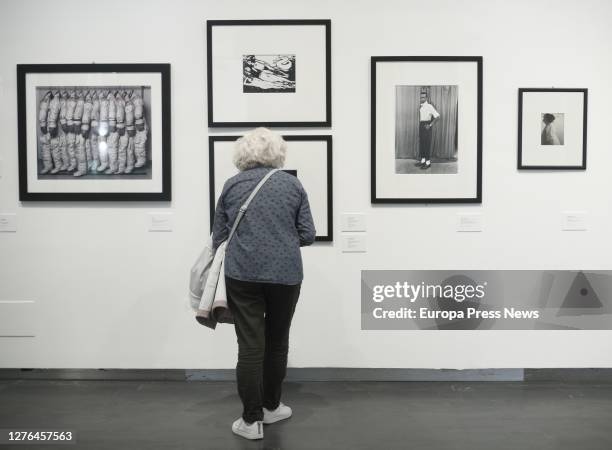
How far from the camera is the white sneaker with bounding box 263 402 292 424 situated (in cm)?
271

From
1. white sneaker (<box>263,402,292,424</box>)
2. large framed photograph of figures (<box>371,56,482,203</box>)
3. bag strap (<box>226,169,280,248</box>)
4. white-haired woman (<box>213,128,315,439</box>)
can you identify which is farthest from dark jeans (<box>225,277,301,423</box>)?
large framed photograph of figures (<box>371,56,482,203</box>)

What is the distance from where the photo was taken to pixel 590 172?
3330mm

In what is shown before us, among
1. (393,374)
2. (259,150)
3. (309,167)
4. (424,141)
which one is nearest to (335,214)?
(309,167)

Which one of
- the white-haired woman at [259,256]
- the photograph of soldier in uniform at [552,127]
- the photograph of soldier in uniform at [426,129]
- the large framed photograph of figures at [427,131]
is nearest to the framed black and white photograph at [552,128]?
the photograph of soldier in uniform at [552,127]

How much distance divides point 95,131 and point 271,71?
3.86 feet

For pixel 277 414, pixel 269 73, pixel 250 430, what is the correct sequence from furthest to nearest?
pixel 269 73 → pixel 277 414 → pixel 250 430

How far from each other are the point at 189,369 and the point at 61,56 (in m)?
2.16

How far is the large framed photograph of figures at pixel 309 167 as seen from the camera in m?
3.27

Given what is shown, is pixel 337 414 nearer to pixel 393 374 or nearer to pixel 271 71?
pixel 393 374

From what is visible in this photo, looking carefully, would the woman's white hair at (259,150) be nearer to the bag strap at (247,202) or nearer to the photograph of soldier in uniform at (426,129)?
the bag strap at (247,202)

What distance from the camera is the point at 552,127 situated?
3293 mm

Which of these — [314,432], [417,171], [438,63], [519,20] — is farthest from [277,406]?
[519,20]

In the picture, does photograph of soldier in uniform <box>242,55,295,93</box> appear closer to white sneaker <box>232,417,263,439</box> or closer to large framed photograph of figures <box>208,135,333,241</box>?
large framed photograph of figures <box>208,135,333,241</box>

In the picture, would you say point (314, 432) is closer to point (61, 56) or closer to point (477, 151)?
point (477, 151)
